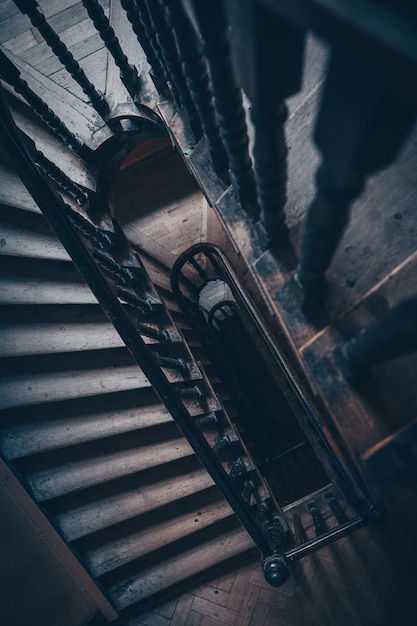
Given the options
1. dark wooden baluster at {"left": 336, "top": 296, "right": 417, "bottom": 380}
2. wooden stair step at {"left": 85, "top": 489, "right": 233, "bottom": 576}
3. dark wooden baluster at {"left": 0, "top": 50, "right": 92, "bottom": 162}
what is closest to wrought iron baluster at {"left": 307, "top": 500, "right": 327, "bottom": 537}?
wooden stair step at {"left": 85, "top": 489, "right": 233, "bottom": 576}

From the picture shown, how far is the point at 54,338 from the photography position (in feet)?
9.84

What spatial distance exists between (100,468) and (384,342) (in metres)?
2.77

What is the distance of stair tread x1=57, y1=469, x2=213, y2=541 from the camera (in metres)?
3.15

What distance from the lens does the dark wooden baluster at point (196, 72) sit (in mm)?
1343

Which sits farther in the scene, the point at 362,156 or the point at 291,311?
the point at 291,311

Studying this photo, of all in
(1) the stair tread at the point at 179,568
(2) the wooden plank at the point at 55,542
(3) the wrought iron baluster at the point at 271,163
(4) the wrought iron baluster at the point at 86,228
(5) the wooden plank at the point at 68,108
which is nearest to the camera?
(3) the wrought iron baluster at the point at 271,163

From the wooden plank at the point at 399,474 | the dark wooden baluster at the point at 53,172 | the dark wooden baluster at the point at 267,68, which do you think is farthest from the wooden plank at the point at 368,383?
the dark wooden baluster at the point at 53,172

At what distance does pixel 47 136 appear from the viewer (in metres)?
3.09

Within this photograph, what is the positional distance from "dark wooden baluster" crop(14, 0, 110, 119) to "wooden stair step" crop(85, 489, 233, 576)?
131 inches

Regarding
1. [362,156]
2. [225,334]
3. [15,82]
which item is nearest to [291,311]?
[362,156]

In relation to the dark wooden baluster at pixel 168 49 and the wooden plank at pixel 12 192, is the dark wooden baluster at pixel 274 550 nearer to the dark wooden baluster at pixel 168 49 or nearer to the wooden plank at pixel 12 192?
the dark wooden baluster at pixel 168 49

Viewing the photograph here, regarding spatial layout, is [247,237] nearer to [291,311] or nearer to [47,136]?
[291,311]

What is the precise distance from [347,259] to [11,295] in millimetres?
2319

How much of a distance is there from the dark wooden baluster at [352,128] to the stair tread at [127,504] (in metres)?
3.03
